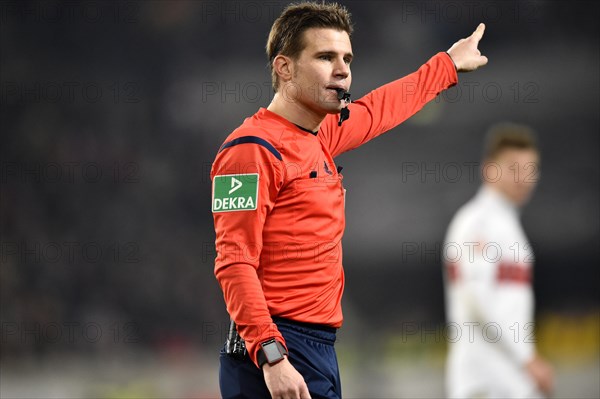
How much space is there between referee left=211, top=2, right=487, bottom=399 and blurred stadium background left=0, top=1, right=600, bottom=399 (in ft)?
17.0

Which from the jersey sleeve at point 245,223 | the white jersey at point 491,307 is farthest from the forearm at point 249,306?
the white jersey at point 491,307

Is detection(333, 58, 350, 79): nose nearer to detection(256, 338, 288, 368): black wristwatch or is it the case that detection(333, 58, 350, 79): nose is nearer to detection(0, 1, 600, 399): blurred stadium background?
detection(256, 338, 288, 368): black wristwatch

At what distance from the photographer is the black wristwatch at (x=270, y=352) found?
2.42 metres

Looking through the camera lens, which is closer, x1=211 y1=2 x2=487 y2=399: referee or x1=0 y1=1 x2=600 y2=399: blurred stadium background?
x1=211 y1=2 x2=487 y2=399: referee

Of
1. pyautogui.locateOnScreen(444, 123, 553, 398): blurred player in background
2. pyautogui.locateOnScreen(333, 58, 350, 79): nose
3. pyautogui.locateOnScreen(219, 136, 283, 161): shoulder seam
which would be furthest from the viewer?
pyautogui.locateOnScreen(444, 123, 553, 398): blurred player in background

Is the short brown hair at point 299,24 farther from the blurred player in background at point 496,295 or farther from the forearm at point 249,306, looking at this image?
the blurred player in background at point 496,295

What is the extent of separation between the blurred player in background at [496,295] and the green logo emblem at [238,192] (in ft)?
7.18

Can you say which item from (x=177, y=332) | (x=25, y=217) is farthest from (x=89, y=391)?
(x=25, y=217)

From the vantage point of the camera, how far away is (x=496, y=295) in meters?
4.48

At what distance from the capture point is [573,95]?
9023 mm

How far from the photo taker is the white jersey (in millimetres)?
4422

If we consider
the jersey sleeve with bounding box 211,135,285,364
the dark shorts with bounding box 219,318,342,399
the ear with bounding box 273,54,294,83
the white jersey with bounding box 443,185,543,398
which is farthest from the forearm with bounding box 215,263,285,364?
the white jersey with bounding box 443,185,543,398

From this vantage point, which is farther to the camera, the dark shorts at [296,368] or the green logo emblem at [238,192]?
the dark shorts at [296,368]

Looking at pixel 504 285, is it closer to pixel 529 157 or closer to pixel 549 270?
pixel 529 157
